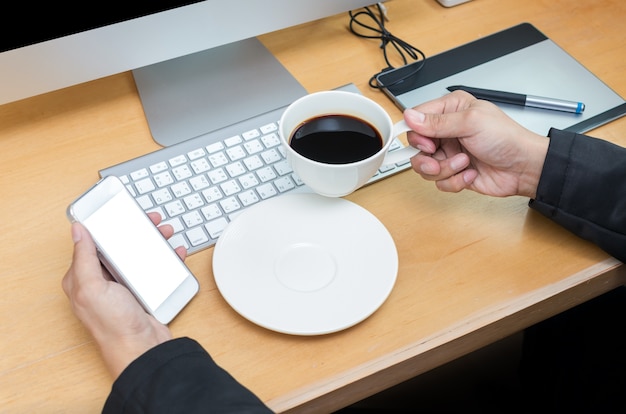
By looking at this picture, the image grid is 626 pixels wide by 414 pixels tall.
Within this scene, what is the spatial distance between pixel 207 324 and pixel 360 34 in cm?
50

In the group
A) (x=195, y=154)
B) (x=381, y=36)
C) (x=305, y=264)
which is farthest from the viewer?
(x=381, y=36)

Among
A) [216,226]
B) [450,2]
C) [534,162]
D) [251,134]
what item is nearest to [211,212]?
[216,226]

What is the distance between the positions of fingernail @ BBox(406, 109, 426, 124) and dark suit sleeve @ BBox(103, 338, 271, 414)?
32cm

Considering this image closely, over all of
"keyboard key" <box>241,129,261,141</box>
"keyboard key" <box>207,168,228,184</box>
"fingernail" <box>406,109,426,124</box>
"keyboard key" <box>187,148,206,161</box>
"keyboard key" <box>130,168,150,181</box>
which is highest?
"fingernail" <box>406,109,426,124</box>

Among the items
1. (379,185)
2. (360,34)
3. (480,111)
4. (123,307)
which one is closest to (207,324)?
(123,307)

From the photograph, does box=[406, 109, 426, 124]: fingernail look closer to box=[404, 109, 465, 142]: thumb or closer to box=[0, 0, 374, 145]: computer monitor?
box=[404, 109, 465, 142]: thumb

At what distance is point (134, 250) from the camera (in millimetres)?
640

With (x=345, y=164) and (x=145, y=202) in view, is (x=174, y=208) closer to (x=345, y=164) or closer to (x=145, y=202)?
(x=145, y=202)

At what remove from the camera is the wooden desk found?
2.02 feet

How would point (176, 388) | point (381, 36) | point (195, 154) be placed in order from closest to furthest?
point (176, 388), point (195, 154), point (381, 36)

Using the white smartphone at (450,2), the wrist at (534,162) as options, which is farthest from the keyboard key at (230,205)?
the white smartphone at (450,2)

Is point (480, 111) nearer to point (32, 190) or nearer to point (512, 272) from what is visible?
point (512, 272)

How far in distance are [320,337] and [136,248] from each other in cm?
19

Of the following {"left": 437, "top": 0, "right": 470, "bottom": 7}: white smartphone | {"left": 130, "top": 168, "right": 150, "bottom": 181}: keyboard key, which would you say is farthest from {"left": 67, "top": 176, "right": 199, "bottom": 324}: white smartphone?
{"left": 437, "top": 0, "right": 470, "bottom": 7}: white smartphone
